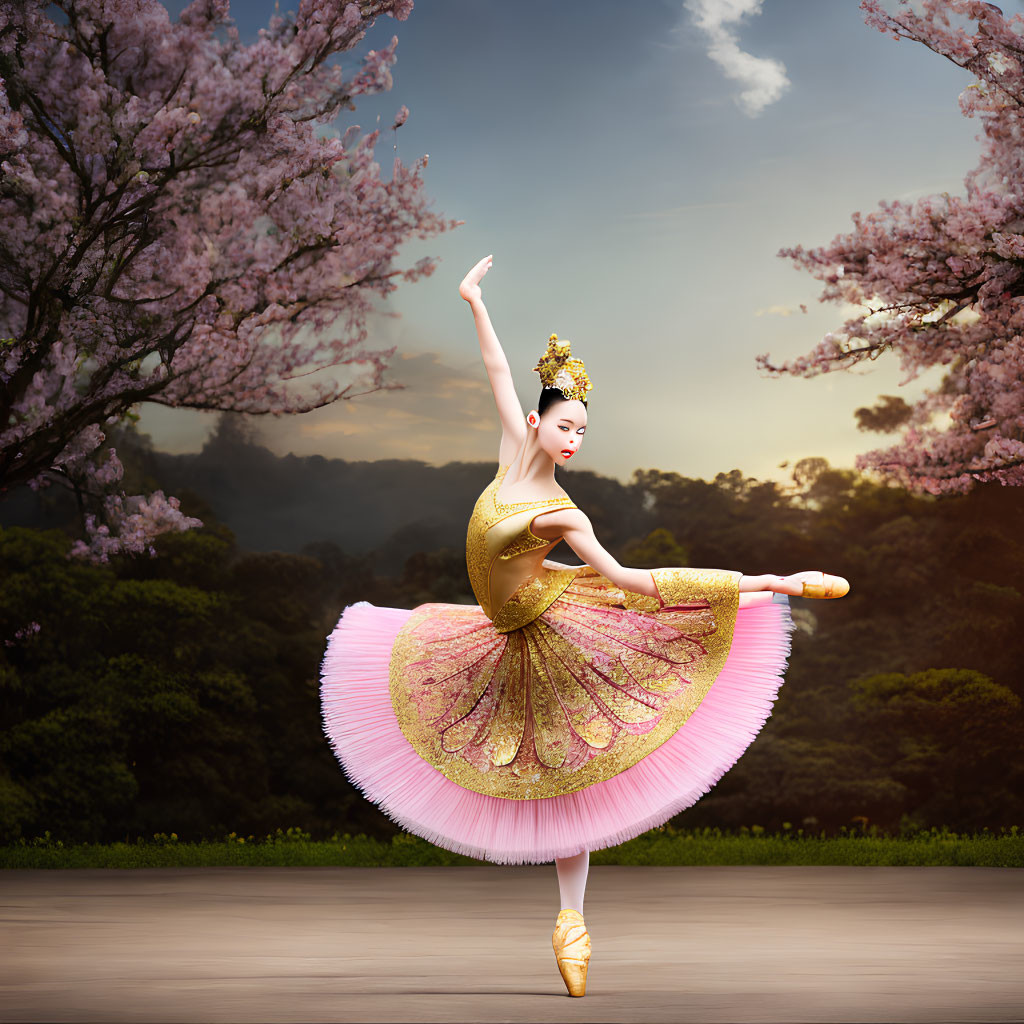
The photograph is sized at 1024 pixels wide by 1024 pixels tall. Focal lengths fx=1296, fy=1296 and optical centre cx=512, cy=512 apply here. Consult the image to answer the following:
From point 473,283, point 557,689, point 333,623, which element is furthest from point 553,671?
point 333,623

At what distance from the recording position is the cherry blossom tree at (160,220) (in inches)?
265

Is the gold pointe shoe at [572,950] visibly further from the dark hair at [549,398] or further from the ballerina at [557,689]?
Answer: the dark hair at [549,398]

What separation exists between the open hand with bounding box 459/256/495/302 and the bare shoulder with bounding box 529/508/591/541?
0.83 meters

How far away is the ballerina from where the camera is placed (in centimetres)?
361

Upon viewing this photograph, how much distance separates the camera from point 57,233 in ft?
21.9

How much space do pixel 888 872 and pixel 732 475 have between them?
9.87 ft

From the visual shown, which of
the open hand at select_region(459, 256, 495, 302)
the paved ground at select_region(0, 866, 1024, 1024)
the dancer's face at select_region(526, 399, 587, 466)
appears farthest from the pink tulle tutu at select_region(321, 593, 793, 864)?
the open hand at select_region(459, 256, 495, 302)

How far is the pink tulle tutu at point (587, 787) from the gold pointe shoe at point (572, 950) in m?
0.23

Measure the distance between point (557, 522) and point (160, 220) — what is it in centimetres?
429

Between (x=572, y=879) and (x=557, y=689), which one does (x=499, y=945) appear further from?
(x=557, y=689)

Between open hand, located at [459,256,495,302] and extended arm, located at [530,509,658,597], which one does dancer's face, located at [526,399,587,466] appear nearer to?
extended arm, located at [530,509,658,597]

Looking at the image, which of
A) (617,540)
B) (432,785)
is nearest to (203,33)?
(617,540)

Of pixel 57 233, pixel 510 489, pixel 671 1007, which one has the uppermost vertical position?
pixel 57 233

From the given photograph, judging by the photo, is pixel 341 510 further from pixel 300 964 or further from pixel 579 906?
pixel 579 906
